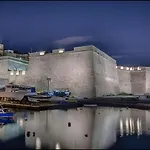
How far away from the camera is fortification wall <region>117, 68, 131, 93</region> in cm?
6221

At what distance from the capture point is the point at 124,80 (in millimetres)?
62344

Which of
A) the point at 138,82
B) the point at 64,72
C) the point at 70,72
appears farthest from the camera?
the point at 138,82

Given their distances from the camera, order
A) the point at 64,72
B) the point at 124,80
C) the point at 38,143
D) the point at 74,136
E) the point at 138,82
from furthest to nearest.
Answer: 1. the point at 124,80
2. the point at 138,82
3. the point at 64,72
4. the point at 74,136
5. the point at 38,143

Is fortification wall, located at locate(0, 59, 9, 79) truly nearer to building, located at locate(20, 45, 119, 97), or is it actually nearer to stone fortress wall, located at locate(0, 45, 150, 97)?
stone fortress wall, located at locate(0, 45, 150, 97)

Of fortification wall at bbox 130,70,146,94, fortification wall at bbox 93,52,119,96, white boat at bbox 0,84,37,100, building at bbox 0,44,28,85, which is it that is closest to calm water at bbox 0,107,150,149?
white boat at bbox 0,84,37,100

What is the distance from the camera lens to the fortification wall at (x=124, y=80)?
6221cm

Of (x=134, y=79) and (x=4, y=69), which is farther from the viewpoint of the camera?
(x=134, y=79)

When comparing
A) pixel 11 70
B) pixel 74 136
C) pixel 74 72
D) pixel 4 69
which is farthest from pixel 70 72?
pixel 74 136

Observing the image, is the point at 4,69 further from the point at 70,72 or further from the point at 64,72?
the point at 70,72

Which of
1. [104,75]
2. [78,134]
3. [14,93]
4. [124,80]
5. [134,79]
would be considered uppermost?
[104,75]

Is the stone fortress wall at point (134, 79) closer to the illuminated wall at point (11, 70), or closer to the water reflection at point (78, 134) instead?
the illuminated wall at point (11, 70)

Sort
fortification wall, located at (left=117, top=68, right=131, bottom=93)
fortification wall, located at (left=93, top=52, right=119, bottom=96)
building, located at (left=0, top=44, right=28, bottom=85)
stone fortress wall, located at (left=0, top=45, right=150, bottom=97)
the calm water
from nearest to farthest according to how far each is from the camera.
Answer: the calm water
stone fortress wall, located at (left=0, top=45, right=150, bottom=97)
fortification wall, located at (left=93, top=52, right=119, bottom=96)
building, located at (left=0, top=44, right=28, bottom=85)
fortification wall, located at (left=117, top=68, right=131, bottom=93)

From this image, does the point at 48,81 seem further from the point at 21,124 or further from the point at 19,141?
the point at 19,141

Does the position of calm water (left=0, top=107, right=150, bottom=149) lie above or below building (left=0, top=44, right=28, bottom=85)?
below
